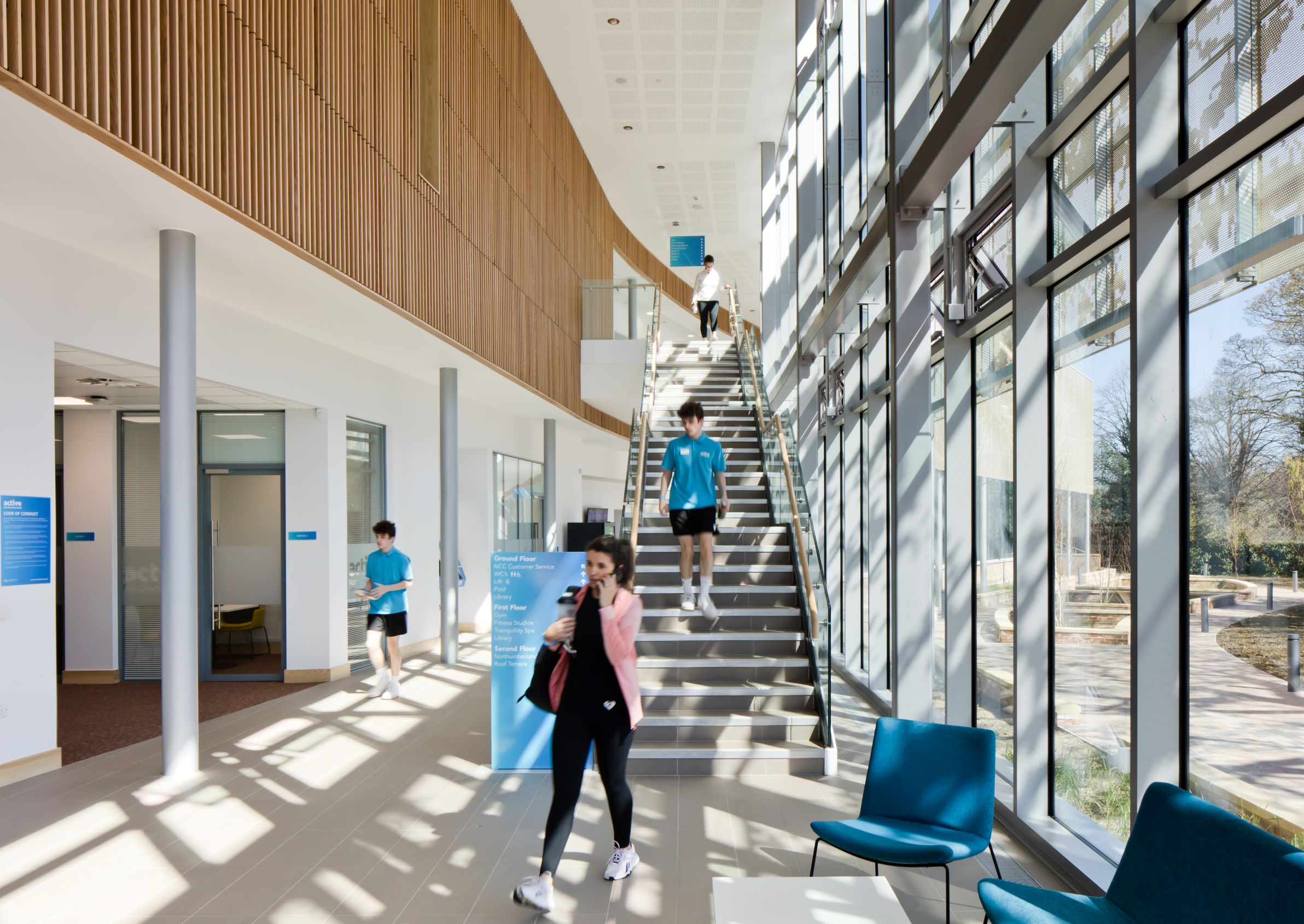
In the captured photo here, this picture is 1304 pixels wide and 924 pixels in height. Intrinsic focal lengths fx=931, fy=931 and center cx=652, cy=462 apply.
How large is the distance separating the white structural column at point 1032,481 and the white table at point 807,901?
212 cm

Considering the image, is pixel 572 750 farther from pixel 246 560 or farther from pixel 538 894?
pixel 246 560

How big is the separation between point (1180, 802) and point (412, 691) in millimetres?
8323

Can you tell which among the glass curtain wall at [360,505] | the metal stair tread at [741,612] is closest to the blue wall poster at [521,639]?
the metal stair tread at [741,612]

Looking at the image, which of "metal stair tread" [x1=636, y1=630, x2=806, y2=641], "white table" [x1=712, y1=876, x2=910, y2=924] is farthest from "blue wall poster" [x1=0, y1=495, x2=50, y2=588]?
"white table" [x1=712, y1=876, x2=910, y2=924]

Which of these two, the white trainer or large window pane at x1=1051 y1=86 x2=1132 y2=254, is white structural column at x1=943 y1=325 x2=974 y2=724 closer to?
large window pane at x1=1051 y1=86 x2=1132 y2=254

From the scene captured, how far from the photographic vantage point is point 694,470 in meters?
7.90

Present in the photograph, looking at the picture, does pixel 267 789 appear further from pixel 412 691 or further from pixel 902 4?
pixel 902 4

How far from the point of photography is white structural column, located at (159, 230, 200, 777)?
6559 mm

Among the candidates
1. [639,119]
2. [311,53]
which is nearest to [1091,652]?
[311,53]

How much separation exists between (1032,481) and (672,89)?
1328 cm

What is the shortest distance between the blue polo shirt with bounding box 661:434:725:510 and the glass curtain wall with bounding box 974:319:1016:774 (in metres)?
2.25

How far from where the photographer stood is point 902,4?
6707 millimetres

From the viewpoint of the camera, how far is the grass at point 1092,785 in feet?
14.6

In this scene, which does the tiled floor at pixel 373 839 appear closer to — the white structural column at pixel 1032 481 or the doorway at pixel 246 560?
the white structural column at pixel 1032 481
